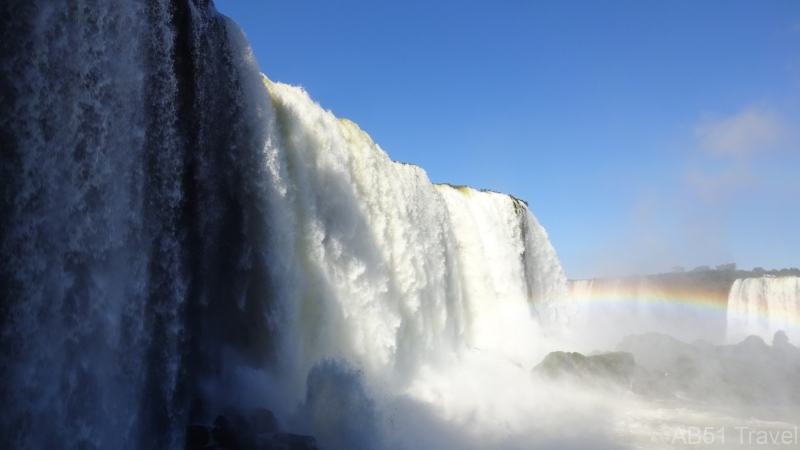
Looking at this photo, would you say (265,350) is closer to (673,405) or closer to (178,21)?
(178,21)

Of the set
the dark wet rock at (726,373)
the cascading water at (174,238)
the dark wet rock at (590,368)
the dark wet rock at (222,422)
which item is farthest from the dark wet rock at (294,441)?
the dark wet rock at (726,373)

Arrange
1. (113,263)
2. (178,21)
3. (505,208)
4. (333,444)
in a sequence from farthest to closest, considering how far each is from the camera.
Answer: (505,208)
(333,444)
(178,21)
(113,263)

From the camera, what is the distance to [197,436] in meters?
7.62

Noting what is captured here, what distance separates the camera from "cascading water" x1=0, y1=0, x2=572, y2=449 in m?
6.00

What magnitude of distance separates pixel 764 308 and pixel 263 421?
28049 millimetres

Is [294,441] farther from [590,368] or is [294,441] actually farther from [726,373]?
[726,373]

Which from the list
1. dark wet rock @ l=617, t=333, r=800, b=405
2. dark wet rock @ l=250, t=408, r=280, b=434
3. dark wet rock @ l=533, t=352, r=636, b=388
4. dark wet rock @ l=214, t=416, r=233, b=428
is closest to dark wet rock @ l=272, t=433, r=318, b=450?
dark wet rock @ l=250, t=408, r=280, b=434

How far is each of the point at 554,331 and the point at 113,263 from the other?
21.3m

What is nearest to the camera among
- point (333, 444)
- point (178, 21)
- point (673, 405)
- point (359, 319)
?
point (178, 21)

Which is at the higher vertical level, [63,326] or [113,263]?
[113,263]

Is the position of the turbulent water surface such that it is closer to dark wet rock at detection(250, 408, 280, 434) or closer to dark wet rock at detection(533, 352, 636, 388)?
dark wet rock at detection(250, 408, 280, 434)

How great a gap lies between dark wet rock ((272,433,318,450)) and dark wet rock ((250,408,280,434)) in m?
0.47

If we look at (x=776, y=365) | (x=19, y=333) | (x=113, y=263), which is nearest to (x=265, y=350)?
(x=113, y=263)

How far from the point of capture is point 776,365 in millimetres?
15789
